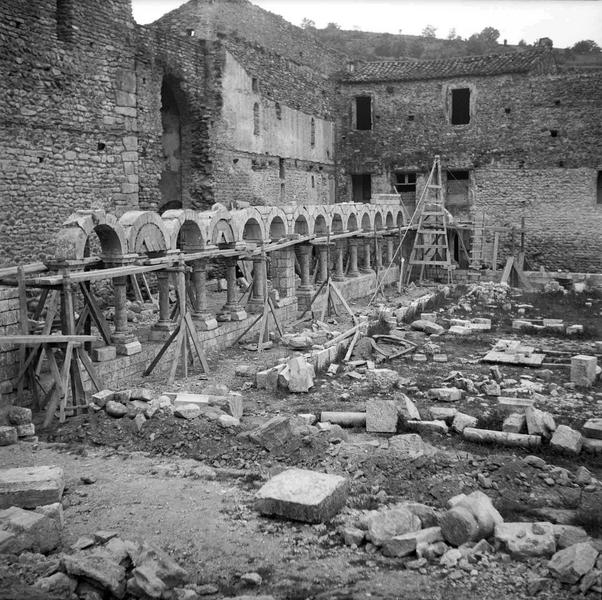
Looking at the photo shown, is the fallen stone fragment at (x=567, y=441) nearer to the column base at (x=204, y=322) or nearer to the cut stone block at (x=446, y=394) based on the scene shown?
the cut stone block at (x=446, y=394)

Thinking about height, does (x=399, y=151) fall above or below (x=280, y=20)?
below

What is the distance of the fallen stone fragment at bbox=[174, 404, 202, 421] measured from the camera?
856 cm

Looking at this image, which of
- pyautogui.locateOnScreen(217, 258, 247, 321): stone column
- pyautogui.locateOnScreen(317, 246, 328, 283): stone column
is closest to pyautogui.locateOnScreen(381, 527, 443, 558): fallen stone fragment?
pyautogui.locateOnScreen(217, 258, 247, 321): stone column

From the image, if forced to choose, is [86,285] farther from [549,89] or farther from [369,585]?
[549,89]

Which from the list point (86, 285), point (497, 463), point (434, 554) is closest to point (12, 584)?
point (434, 554)

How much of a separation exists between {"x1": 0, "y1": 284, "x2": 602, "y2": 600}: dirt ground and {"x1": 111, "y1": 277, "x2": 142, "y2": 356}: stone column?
0.97 meters

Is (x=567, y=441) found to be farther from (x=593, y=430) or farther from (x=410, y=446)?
(x=410, y=446)

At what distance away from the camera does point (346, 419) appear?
9.34 metres

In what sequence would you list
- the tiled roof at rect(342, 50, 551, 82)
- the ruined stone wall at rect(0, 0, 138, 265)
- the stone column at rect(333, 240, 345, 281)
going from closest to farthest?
the ruined stone wall at rect(0, 0, 138, 265) → the stone column at rect(333, 240, 345, 281) → the tiled roof at rect(342, 50, 551, 82)

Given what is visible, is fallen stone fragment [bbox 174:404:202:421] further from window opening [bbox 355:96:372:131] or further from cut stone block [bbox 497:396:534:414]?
window opening [bbox 355:96:372:131]

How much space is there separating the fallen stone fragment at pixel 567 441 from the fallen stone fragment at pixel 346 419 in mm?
2315

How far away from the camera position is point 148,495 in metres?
6.66

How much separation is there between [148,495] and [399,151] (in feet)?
80.0

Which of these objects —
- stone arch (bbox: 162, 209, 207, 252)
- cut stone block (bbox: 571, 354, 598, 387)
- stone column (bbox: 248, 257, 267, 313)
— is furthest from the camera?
stone column (bbox: 248, 257, 267, 313)
